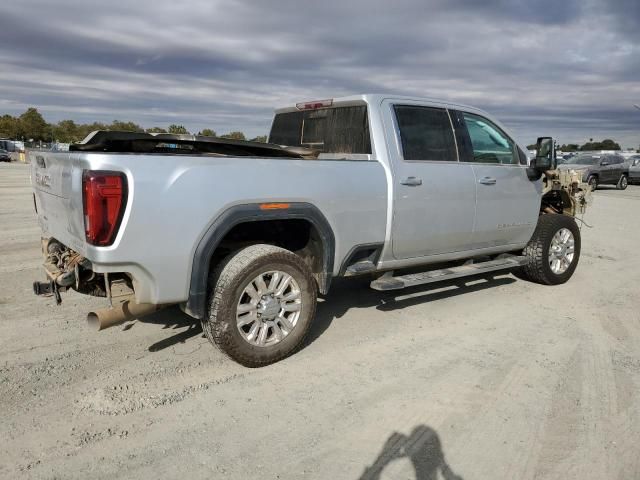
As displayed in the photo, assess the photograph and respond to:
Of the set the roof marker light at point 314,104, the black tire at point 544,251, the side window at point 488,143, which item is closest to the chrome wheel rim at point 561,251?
the black tire at point 544,251

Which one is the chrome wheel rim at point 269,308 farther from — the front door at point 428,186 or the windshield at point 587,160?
the windshield at point 587,160

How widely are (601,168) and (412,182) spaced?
71.7 feet

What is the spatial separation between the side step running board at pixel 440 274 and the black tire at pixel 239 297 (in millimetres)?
817

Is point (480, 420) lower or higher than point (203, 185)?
lower

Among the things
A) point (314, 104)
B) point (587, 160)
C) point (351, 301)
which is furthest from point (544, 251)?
point (587, 160)

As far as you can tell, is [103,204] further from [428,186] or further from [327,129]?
[428,186]

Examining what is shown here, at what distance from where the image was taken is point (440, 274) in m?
4.95

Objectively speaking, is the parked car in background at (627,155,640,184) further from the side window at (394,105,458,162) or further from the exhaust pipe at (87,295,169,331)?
the exhaust pipe at (87,295,169,331)

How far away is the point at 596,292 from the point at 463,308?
1975mm

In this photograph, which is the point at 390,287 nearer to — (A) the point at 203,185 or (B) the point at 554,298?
(A) the point at 203,185

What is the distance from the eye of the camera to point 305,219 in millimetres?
→ 3918

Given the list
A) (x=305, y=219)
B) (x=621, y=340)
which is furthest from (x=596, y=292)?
(x=305, y=219)

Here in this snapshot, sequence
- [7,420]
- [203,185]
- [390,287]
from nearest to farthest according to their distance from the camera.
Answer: [7,420], [203,185], [390,287]

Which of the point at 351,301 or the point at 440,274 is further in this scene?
the point at 351,301
